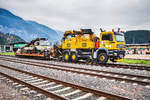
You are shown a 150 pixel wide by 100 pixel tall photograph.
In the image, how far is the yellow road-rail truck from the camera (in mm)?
11670

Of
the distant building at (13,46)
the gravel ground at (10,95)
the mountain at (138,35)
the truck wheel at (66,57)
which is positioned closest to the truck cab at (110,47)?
the truck wheel at (66,57)

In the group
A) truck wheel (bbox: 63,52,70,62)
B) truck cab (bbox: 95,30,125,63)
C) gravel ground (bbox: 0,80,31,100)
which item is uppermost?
truck cab (bbox: 95,30,125,63)

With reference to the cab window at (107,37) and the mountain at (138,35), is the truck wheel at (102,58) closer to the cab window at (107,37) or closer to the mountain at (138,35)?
the cab window at (107,37)

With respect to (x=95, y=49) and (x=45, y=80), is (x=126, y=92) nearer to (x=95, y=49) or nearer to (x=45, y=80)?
(x=45, y=80)

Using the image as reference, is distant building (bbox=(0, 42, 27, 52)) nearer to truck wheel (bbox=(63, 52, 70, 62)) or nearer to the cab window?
truck wheel (bbox=(63, 52, 70, 62))

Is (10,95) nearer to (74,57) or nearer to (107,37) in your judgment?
(107,37)

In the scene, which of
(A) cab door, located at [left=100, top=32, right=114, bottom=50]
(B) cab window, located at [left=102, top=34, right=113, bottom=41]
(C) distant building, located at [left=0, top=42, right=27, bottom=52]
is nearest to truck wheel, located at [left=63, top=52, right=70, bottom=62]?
(A) cab door, located at [left=100, top=32, right=114, bottom=50]

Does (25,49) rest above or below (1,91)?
above

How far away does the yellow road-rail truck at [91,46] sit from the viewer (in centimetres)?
1167

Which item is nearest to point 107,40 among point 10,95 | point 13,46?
point 10,95

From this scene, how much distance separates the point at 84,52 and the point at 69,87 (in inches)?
333

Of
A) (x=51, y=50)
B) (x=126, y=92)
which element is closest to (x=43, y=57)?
(x=51, y=50)

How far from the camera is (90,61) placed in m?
13.6

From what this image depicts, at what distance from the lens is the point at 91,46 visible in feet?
43.2
